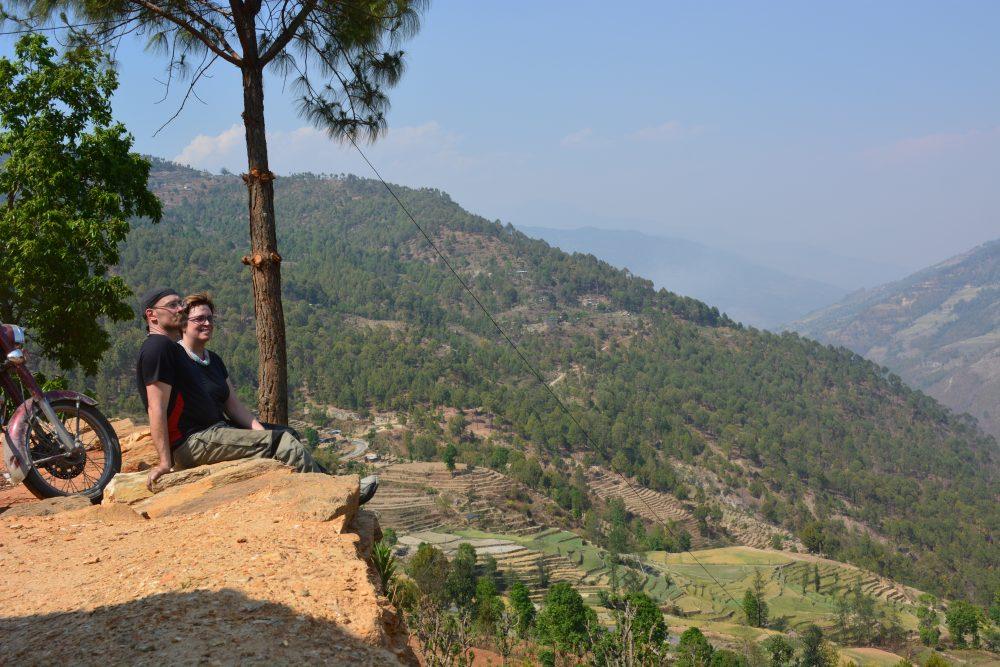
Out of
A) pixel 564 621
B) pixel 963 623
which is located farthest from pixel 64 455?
pixel 963 623

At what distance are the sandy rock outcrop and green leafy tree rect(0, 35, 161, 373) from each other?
4.66 meters

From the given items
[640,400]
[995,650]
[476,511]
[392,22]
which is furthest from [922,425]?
[392,22]

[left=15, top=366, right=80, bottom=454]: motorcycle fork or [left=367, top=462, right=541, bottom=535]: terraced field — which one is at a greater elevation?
[left=15, top=366, right=80, bottom=454]: motorcycle fork

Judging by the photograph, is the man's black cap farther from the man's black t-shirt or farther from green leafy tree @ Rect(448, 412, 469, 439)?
green leafy tree @ Rect(448, 412, 469, 439)

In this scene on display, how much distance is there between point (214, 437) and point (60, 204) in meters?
5.56

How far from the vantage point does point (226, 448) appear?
397cm

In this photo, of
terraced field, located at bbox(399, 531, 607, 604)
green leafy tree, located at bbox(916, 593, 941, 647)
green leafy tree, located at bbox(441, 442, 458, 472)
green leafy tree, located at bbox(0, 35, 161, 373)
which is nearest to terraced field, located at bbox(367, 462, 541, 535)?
green leafy tree, located at bbox(441, 442, 458, 472)

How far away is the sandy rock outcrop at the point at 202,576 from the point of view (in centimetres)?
229

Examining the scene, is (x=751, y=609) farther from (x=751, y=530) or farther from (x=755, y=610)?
(x=751, y=530)

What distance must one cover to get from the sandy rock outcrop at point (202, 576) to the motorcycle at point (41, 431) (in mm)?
292

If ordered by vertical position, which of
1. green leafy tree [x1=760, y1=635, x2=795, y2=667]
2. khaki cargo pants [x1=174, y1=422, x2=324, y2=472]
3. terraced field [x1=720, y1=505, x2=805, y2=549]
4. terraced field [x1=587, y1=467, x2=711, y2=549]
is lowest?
terraced field [x1=720, y1=505, x2=805, y2=549]

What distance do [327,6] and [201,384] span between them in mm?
3990

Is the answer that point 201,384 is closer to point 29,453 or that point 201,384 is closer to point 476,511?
point 29,453

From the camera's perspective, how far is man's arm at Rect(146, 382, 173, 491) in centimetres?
371
